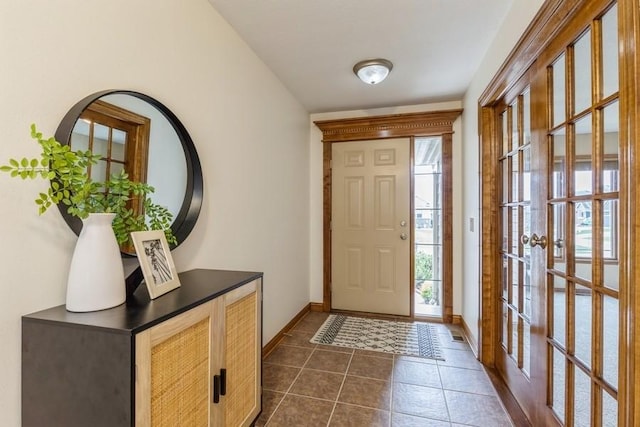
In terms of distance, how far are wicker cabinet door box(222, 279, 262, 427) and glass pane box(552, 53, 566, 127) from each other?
60.5 inches

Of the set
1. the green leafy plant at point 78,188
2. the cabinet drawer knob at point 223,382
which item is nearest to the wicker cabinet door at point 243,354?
the cabinet drawer knob at point 223,382

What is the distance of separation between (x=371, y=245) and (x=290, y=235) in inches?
38.2

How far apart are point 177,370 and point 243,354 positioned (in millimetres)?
423

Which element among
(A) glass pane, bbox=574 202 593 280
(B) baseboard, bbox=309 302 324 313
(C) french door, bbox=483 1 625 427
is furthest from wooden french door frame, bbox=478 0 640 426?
(B) baseboard, bbox=309 302 324 313

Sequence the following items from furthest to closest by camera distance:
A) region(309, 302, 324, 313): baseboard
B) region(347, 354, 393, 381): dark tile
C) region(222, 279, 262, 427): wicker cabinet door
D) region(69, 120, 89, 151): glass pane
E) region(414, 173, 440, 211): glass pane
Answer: region(309, 302, 324, 313): baseboard → region(414, 173, 440, 211): glass pane → region(347, 354, 393, 381): dark tile → region(222, 279, 262, 427): wicker cabinet door → region(69, 120, 89, 151): glass pane

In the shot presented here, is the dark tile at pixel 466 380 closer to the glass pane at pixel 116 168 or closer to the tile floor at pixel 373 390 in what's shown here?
the tile floor at pixel 373 390

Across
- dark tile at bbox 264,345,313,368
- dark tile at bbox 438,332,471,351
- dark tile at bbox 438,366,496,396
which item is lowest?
dark tile at bbox 438,366,496,396

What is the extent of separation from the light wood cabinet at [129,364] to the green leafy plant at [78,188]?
0.28m

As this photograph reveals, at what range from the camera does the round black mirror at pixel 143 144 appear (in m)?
1.05

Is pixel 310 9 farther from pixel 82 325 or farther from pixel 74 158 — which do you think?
pixel 82 325

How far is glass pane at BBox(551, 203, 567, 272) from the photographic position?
133 cm

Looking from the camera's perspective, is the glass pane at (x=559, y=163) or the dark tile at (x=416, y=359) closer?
the glass pane at (x=559, y=163)

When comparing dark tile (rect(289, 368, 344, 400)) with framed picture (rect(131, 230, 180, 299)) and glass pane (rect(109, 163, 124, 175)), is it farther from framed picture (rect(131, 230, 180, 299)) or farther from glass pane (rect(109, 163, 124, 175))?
glass pane (rect(109, 163, 124, 175))

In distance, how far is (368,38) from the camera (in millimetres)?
2059
